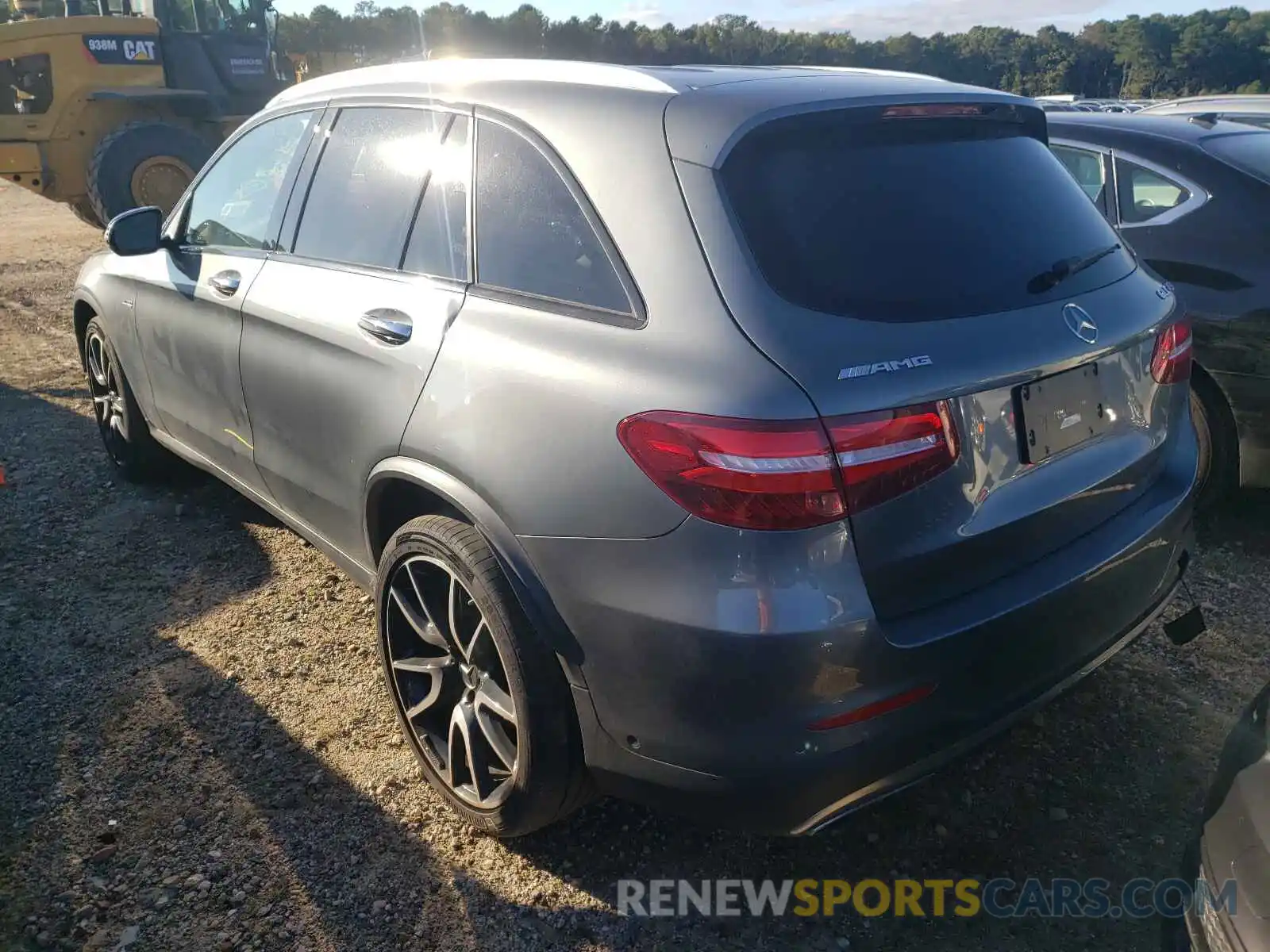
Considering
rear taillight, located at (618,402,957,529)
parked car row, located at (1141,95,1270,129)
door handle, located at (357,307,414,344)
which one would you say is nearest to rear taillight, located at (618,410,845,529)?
rear taillight, located at (618,402,957,529)

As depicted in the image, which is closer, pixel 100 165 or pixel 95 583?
pixel 95 583

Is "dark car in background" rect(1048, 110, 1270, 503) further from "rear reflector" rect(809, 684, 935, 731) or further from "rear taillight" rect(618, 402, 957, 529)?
"rear reflector" rect(809, 684, 935, 731)

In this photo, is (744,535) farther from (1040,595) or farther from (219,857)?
(219,857)

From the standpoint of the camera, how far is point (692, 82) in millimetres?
2227

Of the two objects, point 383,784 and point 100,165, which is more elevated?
point 100,165

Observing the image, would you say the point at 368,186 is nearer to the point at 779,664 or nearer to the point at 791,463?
the point at 791,463

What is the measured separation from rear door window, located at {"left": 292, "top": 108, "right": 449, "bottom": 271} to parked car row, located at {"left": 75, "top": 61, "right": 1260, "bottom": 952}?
0.06 ft

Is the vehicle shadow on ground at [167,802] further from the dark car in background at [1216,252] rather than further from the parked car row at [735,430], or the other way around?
the dark car in background at [1216,252]

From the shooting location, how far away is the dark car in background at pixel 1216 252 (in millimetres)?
3646

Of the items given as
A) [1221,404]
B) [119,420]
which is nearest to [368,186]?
[119,420]

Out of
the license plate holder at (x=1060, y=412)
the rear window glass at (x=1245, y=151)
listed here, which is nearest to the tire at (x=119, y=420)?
the license plate holder at (x=1060, y=412)

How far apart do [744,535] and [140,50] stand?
12.4 meters

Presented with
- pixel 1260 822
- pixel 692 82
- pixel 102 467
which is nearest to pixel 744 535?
pixel 1260 822

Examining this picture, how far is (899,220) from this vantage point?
6.80 feet
